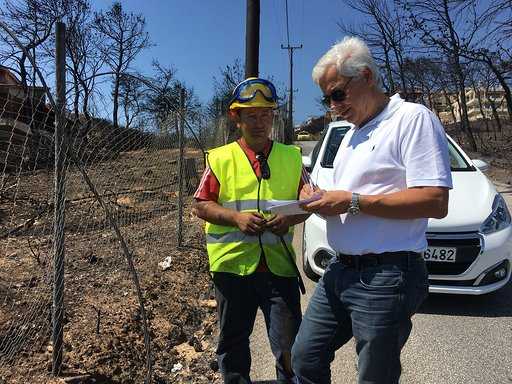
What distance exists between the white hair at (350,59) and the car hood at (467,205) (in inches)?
95.3

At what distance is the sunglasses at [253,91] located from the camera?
2.59 m

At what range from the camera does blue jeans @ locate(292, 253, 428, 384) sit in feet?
6.05

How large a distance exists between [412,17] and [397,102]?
18625mm

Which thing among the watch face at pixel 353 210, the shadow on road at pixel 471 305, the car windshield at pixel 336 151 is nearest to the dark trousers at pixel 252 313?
the watch face at pixel 353 210

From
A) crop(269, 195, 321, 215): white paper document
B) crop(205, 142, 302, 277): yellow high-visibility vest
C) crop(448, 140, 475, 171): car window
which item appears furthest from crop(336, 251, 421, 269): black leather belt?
crop(448, 140, 475, 171): car window

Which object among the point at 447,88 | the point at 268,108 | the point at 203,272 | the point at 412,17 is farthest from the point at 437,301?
the point at 447,88

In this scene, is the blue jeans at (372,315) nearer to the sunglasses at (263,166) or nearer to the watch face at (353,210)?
the watch face at (353,210)

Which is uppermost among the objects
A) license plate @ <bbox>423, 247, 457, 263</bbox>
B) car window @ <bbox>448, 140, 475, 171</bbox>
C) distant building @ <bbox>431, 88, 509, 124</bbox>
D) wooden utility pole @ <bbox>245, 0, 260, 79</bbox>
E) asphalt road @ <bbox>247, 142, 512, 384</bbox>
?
distant building @ <bbox>431, 88, 509, 124</bbox>

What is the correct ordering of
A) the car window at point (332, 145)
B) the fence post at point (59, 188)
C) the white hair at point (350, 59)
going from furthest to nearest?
the car window at point (332, 145) < the fence post at point (59, 188) < the white hair at point (350, 59)

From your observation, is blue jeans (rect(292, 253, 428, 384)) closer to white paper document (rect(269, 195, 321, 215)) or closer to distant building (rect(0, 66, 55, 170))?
white paper document (rect(269, 195, 321, 215))

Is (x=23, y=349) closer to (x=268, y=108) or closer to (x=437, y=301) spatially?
(x=268, y=108)

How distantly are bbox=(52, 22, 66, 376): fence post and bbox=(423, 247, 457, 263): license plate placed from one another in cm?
276

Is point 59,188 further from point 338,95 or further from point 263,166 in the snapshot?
point 338,95

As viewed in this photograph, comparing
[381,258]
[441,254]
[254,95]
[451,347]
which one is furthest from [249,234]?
[441,254]
